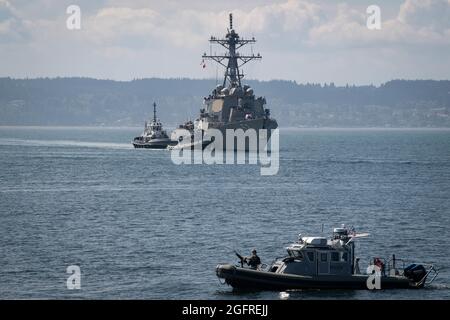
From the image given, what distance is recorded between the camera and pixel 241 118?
557ft

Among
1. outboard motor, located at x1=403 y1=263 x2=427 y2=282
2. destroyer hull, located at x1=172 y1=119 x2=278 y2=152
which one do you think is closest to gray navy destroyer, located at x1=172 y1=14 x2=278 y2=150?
destroyer hull, located at x1=172 y1=119 x2=278 y2=152

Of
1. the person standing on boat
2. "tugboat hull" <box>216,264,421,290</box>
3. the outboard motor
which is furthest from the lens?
the outboard motor

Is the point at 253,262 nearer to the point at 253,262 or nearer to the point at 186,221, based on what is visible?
the point at 253,262

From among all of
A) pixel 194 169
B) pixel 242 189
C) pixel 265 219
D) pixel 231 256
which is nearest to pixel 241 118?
pixel 194 169

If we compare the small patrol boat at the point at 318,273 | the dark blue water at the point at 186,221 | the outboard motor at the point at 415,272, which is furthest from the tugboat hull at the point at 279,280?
the outboard motor at the point at 415,272

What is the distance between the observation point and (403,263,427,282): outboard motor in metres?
47.6

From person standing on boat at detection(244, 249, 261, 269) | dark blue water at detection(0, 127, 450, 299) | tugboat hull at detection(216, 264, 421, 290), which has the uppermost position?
person standing on boat at detection(244, 249, 261, 269)

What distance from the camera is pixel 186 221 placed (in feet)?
233

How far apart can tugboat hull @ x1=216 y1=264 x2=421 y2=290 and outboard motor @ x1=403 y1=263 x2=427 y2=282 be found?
2510 millimetres

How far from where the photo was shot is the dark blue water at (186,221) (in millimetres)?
48188

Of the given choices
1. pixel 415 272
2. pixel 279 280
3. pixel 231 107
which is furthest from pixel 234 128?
pixel 279 280

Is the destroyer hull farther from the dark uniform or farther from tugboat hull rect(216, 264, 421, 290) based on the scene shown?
tugboat hull rect(216, 264, 421, 290)

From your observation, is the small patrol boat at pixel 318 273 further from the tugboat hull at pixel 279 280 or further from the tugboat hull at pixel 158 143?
the tugboat hull at pixel 158 143
